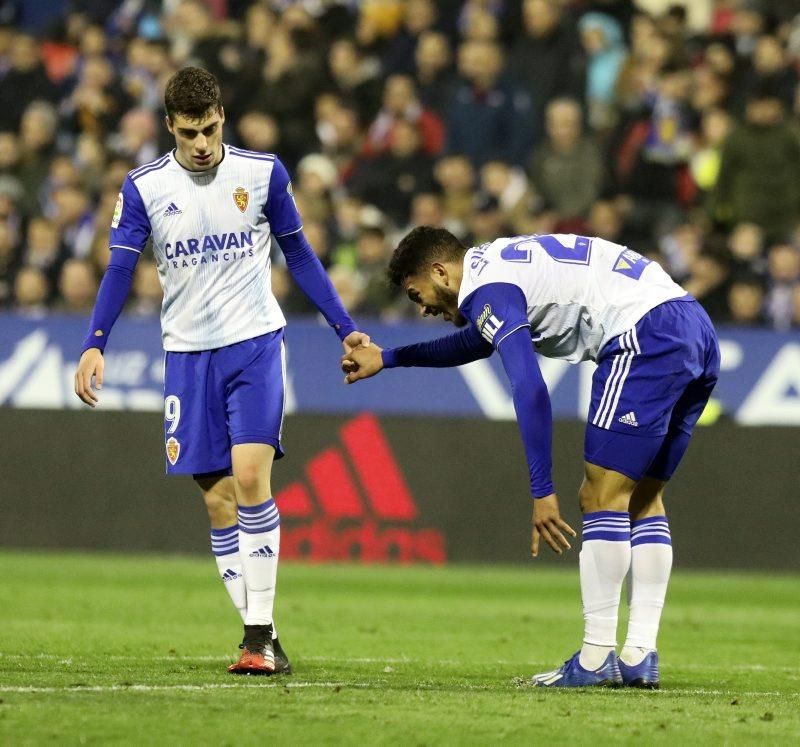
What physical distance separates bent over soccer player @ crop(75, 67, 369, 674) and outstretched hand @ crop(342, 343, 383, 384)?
8 centimetres

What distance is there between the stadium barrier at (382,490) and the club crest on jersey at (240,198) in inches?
287

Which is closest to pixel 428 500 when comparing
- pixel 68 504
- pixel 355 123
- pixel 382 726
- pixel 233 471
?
pixel 68 504

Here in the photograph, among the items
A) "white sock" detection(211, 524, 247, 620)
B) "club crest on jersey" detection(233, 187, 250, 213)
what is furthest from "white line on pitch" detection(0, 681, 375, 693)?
"club crest on jersey" detection(233, 187, 250, 213)

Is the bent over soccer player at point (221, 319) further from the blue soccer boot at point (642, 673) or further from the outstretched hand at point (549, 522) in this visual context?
the blue soccer boot at point (642, 673)

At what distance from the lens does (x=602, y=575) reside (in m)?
7.16

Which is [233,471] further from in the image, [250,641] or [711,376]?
[711,376]

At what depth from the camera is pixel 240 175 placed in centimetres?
770

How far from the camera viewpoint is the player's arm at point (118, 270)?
24.5ft

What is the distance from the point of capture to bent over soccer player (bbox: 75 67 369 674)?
7.54 metres


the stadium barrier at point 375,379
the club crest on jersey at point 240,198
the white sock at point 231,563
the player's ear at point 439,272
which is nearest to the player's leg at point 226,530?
the white sock at point 231,563

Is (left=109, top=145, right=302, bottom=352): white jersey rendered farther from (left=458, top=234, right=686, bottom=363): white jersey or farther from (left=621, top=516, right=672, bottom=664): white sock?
(left=621, top=516, right=672, bottom=664): white sock

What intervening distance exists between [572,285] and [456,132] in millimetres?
10919

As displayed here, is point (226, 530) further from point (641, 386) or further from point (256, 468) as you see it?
point (641, 386)

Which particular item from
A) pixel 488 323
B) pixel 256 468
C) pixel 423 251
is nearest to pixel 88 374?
pixel 256 468
